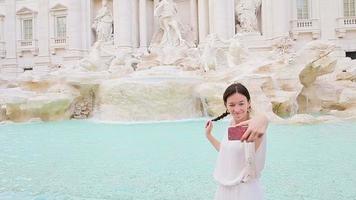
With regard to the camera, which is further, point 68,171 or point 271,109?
point 271,109

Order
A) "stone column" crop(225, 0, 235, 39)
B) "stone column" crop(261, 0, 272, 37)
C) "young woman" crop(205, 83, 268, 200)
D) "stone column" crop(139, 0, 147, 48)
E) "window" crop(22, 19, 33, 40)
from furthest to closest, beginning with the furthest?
"window" crop(22, 19, 33, 40) → "stone column" crop(139, 0, 147, 48) → "stone column" crop(225, 0, 235, 39) → "stone column" crop(261, 0, 272, 37) → "young woman" crop(205, 83, 268, 200)

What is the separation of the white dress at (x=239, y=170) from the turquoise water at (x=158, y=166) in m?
1.64

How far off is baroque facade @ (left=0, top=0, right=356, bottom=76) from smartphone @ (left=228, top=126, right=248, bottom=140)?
14684 mm

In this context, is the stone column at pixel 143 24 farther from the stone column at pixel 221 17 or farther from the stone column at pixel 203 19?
the stone column at pixel 221 17

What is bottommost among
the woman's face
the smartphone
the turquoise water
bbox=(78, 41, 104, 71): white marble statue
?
the turquoise water

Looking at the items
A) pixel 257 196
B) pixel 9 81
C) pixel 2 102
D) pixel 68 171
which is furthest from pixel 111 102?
pixel 257 196

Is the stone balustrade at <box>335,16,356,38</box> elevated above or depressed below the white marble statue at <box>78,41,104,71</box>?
above

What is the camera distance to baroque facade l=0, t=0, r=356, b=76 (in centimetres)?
1641

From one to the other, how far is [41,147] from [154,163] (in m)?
2.33

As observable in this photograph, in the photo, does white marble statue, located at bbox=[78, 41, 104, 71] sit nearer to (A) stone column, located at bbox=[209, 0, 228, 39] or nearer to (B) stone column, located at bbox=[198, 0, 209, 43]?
(B) stone column, located at bbox=[198, 0, 209, 43]

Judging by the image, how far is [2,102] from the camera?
35.7 feet

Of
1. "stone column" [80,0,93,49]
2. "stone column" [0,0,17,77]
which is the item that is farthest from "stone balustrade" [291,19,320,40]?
"stone column" [0,0,17,77]

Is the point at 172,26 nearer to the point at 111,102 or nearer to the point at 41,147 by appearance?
the point at 111,102

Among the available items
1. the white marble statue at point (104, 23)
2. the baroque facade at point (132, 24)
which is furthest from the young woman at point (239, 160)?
the white marble statue at point (104, 23)
